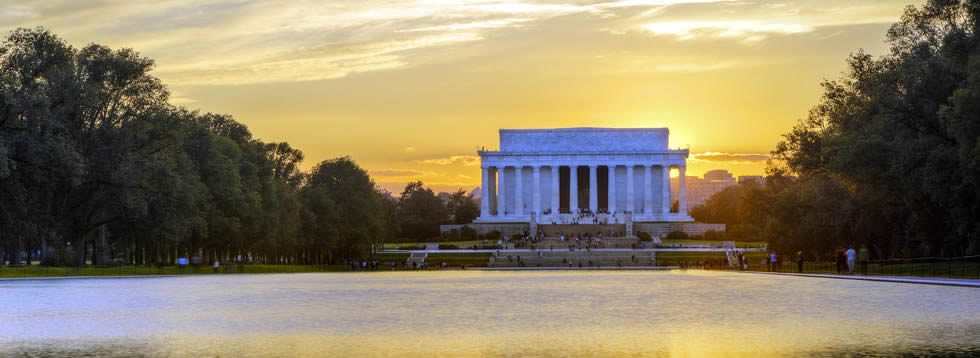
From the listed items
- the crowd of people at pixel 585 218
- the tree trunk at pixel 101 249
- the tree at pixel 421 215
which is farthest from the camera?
the tree at pixel 421 215

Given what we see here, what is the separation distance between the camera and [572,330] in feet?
68.7

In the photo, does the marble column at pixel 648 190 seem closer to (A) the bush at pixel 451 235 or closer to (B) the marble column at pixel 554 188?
(B) the marble column at pixel 554 188

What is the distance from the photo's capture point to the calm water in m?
17.7

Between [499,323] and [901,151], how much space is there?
117ft

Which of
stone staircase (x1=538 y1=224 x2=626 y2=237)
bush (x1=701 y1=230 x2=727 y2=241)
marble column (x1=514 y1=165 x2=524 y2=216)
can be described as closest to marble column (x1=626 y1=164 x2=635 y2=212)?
marble column (x1=514 y1=165 x2=524 y2=216)

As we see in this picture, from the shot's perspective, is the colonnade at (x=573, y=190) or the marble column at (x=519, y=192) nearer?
the colonnade at (x=573, y=190)

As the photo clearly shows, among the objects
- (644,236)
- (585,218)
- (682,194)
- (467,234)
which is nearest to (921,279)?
(644,236)

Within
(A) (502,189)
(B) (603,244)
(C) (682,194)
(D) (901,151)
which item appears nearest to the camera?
(D) (901,151)

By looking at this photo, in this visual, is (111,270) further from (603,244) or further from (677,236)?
(677,236)

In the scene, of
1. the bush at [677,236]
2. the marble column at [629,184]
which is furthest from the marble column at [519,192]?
the bush at [677,236]

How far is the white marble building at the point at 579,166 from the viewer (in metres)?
157

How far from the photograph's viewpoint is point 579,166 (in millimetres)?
161000

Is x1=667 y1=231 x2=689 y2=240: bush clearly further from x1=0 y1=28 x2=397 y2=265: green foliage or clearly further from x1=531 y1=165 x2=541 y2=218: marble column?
x1=0 y1=28 x2=397 y2=265: green foliage

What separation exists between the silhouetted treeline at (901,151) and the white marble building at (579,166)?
7388 centimetres
